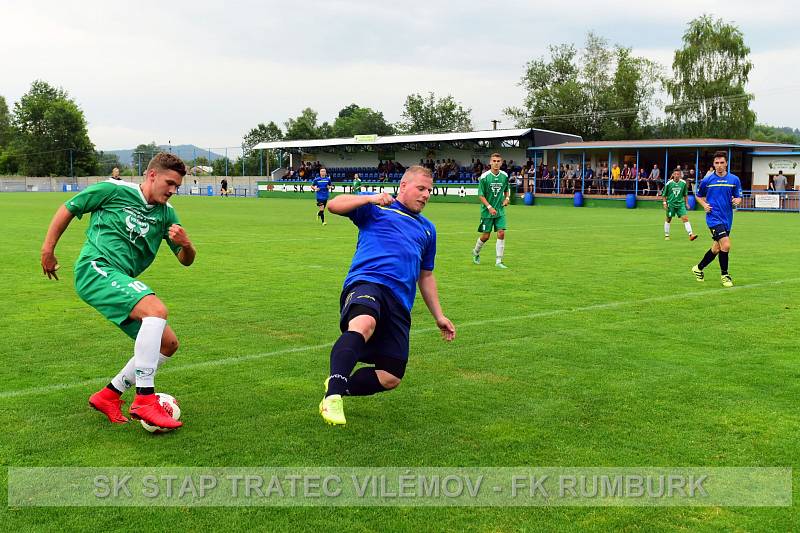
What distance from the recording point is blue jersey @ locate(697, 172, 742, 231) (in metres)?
12.5

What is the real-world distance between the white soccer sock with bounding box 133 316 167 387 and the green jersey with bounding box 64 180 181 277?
510mm

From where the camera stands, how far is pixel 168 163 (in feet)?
16.7

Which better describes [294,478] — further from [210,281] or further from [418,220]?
[210,281]

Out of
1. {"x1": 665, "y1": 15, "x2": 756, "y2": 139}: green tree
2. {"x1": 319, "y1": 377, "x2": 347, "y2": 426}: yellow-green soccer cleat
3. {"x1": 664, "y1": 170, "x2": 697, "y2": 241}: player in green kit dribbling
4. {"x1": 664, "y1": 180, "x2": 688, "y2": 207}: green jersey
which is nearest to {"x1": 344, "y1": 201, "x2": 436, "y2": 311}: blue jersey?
{"x1": 319, "y1": 377, "x2": 347, "y2": 426}: yellow-green soccer cleat

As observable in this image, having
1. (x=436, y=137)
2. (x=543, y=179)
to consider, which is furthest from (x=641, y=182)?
(x=436, y=137)

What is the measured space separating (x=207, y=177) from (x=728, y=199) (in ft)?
238

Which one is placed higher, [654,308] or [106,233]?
[106,233]

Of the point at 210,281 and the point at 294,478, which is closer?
the point at 294,478

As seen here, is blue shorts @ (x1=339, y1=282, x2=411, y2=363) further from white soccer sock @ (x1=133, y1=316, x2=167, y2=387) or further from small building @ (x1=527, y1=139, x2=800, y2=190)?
small building @ (x1=527, y1=139, x2=800, y2=190)

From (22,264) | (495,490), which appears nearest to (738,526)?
(495,490)

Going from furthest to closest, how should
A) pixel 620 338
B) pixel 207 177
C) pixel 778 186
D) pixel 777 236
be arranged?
1. pixel 207 177
2. pixel 778 186
3. pixel 777 236
4. pixel 620 338

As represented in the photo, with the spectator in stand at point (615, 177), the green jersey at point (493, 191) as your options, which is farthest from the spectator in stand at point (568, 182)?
the green jersey at point (493, 191)

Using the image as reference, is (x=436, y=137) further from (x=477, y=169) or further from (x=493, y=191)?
(x=493, y=191)

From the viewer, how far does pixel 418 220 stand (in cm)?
524
